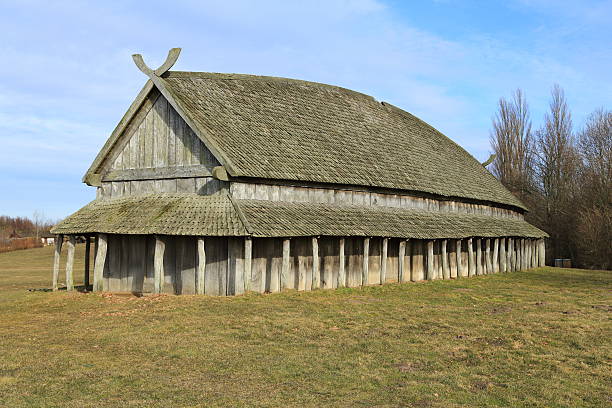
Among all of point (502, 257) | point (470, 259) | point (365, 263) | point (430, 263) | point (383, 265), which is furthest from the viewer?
point (502, 257)

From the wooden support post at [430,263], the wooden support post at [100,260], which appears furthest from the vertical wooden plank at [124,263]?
the wooden support post at [430,263]

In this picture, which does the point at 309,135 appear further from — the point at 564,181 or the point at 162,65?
the point at 564,181

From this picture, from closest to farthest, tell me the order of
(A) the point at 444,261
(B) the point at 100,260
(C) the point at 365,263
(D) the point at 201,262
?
1. (D) the point at 201,262
2. (B) the point at 100,260
3. (C) the point at 365,263
4. (A) the point at 444,261

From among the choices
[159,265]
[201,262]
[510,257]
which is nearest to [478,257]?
[510,257]

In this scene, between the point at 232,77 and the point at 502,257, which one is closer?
the point at 232,77

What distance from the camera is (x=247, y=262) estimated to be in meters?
20.1

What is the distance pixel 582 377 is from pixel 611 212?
42.8m

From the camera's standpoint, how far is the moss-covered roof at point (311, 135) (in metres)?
23.2

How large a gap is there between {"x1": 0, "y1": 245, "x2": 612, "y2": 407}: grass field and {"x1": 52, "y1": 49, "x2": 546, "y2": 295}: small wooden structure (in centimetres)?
205

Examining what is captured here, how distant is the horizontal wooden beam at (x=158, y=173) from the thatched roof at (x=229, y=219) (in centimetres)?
82

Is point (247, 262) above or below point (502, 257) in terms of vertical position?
above

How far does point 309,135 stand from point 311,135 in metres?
0.17

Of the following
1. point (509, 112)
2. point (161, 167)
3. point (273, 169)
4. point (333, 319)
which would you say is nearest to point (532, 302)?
point (333, 319)

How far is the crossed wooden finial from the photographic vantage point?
2316cm
